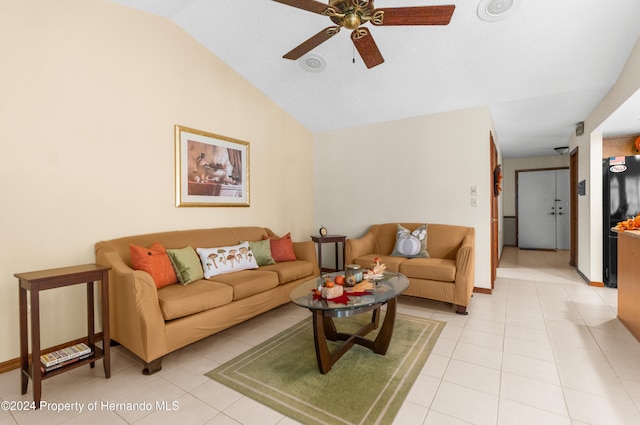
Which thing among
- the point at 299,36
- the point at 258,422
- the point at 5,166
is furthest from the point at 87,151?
the point at 258,422

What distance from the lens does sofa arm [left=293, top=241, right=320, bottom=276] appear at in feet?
12.4

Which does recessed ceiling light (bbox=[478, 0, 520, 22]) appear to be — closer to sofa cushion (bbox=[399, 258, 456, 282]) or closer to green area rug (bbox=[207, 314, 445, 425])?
sofa cushion (bbox=[399, 258, 456, 282])

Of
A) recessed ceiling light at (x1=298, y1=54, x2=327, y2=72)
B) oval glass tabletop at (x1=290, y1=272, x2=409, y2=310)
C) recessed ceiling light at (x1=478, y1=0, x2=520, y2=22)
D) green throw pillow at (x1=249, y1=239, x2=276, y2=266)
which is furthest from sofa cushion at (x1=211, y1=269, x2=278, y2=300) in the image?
recessed ceiling light at (x1=478, y1=0, x2=520, y2=22)

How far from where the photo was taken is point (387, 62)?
3.38m

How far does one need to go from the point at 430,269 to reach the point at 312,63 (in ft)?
8.83

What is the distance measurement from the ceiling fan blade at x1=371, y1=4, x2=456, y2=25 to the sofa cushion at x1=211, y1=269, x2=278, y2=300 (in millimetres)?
2280

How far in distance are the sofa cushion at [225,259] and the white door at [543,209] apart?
7520mm

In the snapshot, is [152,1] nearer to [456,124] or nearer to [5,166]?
[5,166]

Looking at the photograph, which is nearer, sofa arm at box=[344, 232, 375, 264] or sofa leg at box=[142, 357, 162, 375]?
sofa leg at box=[142, 357, 162, 375]

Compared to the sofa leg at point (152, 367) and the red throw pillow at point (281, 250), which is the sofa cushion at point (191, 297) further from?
the red throw pillow at point (281, 250)

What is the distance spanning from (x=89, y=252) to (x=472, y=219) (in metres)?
4.18

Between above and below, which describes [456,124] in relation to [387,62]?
below

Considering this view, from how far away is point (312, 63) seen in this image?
3.55 metres

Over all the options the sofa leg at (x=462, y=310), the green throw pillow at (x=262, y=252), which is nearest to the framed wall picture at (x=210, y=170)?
the green throw pillow at (x=262, y=252)
